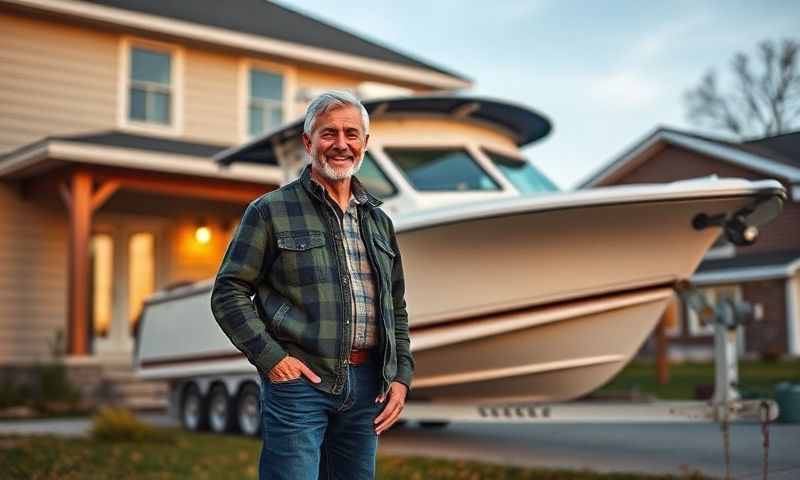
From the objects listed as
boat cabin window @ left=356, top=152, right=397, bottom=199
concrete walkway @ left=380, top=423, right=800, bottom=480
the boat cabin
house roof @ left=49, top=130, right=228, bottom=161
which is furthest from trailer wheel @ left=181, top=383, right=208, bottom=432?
house roof @ left=49, top=130, right=228, bottom=161

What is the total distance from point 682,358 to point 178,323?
22.1m

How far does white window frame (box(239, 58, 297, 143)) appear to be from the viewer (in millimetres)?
16906

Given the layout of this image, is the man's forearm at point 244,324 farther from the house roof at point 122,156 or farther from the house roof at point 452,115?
the house roof at point 122,156

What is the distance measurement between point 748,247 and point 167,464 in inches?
188

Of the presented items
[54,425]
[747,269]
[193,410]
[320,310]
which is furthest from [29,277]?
[747,269]

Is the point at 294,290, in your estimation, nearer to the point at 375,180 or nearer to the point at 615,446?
the point at 375,180

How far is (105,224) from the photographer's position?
52.9 ft

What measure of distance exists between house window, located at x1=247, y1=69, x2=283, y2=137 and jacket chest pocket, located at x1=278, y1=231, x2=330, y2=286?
14268 mm

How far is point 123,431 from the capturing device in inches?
357

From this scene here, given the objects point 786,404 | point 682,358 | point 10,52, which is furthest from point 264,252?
point 682,358

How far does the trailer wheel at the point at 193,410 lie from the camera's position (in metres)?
11.1

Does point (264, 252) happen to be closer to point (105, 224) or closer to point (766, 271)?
point (105, 224)

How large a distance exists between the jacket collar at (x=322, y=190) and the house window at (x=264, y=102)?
45.9ft

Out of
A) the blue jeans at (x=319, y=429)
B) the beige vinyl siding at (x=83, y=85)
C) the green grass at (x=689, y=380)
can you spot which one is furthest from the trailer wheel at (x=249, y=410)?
the blue jeans at (x=319, y=429)
